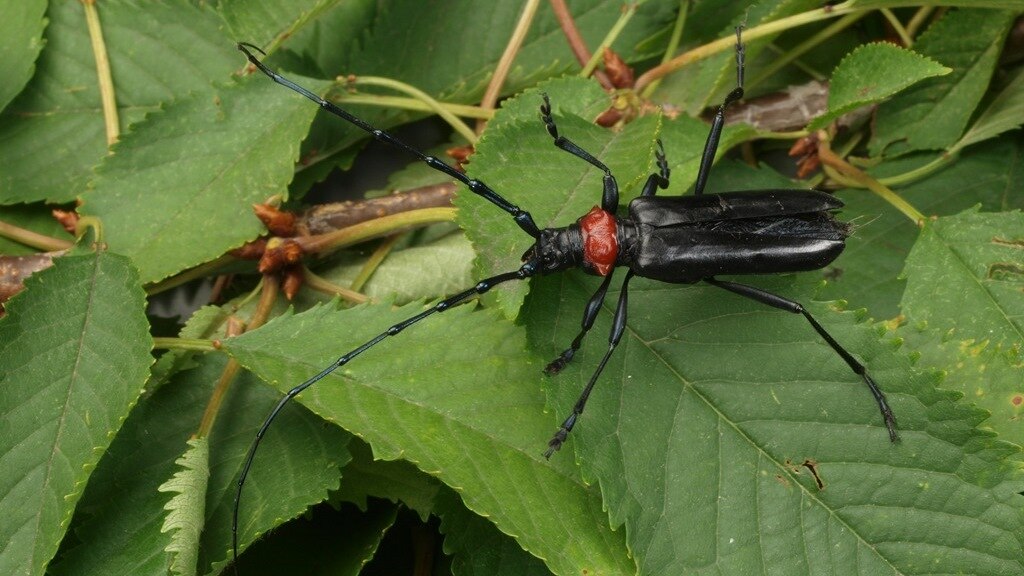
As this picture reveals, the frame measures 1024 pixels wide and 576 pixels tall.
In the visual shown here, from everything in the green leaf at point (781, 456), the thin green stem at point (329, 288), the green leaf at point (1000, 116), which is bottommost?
the green leaf at point (781, 456)

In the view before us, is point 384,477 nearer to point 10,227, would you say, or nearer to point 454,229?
point 454,229

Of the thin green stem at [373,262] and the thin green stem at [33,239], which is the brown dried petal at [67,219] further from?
the thin green stem at [373,262]

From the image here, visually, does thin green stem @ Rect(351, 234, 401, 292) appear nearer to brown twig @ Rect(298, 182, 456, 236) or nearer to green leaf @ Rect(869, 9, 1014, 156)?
brown twig @ Rect(298, 182, 456, 236)

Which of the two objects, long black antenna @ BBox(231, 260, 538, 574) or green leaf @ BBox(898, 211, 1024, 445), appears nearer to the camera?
long black antenna @ BBox(231, 260, 538, 574)

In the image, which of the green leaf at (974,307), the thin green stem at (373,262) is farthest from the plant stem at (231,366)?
the green leaf at (974,307)

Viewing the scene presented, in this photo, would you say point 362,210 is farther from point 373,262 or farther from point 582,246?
point 582,246

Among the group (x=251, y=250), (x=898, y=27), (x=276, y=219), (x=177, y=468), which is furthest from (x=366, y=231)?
(x=898, y=27)

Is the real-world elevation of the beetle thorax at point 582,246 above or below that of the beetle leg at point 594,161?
below

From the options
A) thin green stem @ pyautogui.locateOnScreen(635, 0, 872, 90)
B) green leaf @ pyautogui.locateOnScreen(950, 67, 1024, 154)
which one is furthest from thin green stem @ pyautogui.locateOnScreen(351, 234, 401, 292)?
green leaf @ pyautogui.locateOnScreen(950, 67, 1024, 154)
